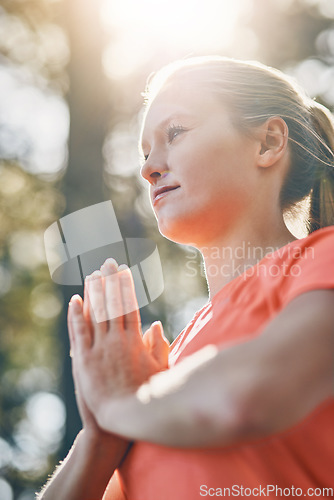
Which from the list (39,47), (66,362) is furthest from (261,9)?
(66,362)

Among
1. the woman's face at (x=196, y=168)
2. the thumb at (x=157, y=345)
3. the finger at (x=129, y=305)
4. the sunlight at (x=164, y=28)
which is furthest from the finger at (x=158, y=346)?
the sunlight at (x=164, y=28)

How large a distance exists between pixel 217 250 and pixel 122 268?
431 millimetres

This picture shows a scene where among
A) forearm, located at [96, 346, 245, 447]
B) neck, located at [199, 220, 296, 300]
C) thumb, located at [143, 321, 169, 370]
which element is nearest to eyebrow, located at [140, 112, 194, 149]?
neck, located at [199, 220, 296, 300]

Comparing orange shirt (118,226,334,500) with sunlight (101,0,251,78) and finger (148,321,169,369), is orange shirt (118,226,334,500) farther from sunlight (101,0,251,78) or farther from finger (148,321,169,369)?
sunlight (101,0,251,78)

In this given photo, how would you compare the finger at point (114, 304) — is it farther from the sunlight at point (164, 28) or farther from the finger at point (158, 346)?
the sunlight at point (164, 28)

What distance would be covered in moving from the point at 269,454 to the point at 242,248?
2.40 ft

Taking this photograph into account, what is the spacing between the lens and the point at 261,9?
845 cm

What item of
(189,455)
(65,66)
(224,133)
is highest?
(65,66)

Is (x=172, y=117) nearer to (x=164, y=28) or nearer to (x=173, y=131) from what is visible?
(x=173, y=131)

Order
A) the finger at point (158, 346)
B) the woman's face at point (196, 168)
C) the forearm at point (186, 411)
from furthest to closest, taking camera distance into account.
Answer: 1. the woman's face at point (196, 168)
2. the finger at point (158, 346)
3. the forearm at point (186, 411)

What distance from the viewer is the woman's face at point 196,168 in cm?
177

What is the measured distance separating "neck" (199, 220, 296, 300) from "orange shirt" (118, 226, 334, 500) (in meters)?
0.35

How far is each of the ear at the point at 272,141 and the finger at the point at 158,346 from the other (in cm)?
67

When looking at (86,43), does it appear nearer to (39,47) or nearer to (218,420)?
(39,47)
